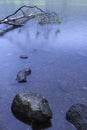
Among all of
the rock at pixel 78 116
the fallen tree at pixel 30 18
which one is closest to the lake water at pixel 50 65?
the rock at pixel 78 116

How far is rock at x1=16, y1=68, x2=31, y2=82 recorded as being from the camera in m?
6.53

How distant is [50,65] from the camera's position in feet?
24.5

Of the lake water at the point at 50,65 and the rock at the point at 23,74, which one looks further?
the rock at the point at 23,74

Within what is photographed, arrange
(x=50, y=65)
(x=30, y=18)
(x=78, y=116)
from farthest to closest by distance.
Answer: (x=30, y=18) < (x=50, y=65) < (x=78, y=116)

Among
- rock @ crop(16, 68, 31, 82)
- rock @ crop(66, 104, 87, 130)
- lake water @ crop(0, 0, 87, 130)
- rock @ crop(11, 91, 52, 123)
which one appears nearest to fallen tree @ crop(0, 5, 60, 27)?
lake water @ crop(0, 0, 87, 130)

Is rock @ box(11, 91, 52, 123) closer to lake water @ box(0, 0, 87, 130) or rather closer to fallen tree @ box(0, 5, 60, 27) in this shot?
lake water @ box(0, 0, 87, 130)

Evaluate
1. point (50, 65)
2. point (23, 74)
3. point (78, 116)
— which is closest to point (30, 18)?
point (50, 65)

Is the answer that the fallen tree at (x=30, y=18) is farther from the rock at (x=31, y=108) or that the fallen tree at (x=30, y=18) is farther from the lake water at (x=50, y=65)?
the rock at (x=31, y=108)

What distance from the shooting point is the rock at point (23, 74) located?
21.4 feet

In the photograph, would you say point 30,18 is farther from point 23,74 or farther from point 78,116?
point 78,116

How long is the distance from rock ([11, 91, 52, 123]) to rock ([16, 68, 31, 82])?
1303mm

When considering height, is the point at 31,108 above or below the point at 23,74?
above

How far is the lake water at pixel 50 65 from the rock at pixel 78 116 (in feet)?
0.37

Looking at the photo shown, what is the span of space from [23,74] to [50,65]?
1.07 m
